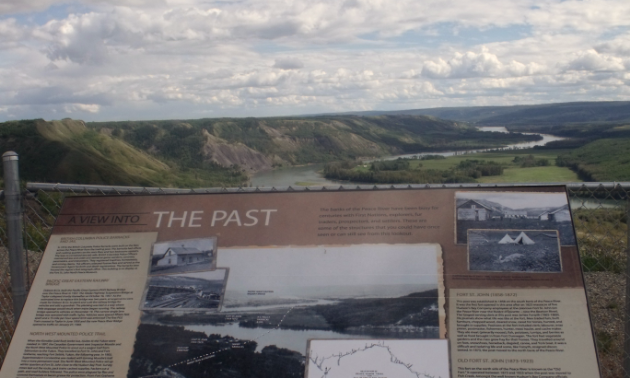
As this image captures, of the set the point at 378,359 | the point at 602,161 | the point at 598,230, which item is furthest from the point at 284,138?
the point at 378,359

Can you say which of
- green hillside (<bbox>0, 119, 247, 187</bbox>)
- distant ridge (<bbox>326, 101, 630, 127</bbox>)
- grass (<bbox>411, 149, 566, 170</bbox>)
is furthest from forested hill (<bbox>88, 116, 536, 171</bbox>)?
grass (<bbox>411, 149, 566, 170</bbox>)

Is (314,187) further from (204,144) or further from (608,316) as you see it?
(204,144)

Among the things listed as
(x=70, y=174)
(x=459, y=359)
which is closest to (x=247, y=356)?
(x=459, y=359)

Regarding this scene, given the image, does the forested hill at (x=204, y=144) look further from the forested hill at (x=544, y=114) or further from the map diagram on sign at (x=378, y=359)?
the map diagram on sign at (x=378, y=359)

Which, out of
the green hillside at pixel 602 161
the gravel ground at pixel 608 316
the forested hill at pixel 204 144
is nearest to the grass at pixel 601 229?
the gravel ground at pixel 608 316

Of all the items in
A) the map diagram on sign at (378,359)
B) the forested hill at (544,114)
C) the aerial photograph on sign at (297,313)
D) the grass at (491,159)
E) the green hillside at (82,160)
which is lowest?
the map diagram on sign at (378,359)

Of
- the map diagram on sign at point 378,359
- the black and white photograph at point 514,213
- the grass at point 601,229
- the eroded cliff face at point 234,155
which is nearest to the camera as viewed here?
the map diagram on sign at point 378,359

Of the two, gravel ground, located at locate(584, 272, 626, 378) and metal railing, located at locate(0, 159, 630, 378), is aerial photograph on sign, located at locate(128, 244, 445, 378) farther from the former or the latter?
gravel ground, located at locate(584, 272, 626, 378)
